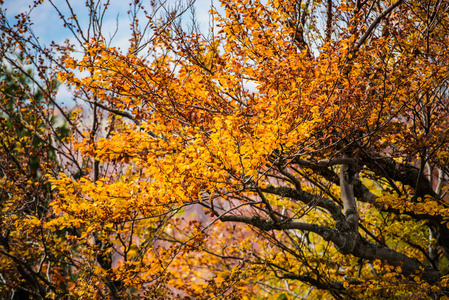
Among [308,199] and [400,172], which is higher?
[400,172]

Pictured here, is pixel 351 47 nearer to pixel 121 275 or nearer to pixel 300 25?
pixel 300 25

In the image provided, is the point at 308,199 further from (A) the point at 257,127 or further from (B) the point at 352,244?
(A) the point at 257,127

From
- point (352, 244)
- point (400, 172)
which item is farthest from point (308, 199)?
point (400, 172)

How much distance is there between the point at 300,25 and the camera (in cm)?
572

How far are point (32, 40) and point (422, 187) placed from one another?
280 inches

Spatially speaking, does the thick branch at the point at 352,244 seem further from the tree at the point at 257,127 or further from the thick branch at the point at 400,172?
the thick branch at the point at 400,172

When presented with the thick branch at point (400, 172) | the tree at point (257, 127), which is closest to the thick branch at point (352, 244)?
the tree at point (257, 127)

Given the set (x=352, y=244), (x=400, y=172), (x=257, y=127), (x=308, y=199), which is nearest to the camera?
(x=257, y=127)

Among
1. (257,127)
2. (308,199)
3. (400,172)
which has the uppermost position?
(400,172)

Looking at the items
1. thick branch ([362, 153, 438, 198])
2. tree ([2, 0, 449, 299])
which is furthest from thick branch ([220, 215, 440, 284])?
thick branch ([362, 153, 438, 198])

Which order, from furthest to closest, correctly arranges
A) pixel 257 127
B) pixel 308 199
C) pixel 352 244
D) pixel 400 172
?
pixel 400 172 → pixel 308 199 → pixel 352 244 → pixel 257 127

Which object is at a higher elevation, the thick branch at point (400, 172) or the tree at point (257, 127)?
the thick branch at point (400, 172)

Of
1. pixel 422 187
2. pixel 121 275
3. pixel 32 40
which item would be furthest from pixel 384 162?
pixel 32 40

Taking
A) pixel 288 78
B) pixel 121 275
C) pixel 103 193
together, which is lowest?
pixel 121 275
